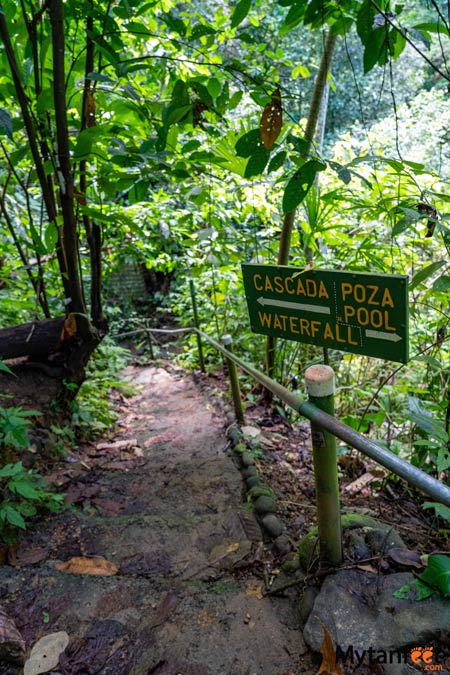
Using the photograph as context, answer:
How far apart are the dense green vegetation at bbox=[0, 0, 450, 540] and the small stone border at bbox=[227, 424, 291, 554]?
0.74 meters

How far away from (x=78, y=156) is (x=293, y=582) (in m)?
1.97

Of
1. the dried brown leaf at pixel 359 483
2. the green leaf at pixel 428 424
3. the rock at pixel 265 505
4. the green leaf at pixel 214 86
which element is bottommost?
the dried brown leaf at pixel 359 483

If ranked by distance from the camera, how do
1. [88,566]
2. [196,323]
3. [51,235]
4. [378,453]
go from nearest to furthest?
1. [378,453]
2. [88,566]
3. [51,235]
4. [196,323]

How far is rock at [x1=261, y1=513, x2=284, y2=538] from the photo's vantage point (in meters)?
2.06

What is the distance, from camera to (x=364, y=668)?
130cm

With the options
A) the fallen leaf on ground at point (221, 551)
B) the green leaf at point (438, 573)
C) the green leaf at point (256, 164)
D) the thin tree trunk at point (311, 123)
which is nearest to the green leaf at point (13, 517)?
the fallen leaf on ground at point (221, 551)

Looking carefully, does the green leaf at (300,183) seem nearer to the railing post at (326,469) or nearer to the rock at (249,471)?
the railing post at (326,469)

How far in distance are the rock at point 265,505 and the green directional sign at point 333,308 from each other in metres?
1.09

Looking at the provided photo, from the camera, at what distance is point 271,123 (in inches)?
60.1

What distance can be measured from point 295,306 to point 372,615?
104 cm

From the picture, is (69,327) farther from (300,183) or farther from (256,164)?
(300,183)

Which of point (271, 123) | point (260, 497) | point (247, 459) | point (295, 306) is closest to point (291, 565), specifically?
point (260, 497)

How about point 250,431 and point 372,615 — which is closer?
point 372,615

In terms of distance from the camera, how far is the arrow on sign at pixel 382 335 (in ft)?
3.94
